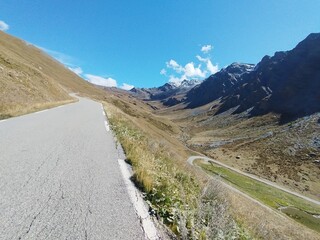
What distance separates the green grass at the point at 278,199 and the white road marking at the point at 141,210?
36.4 meters

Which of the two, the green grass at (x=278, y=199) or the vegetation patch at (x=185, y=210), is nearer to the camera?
the vegetation patch at (x=185, y=210)

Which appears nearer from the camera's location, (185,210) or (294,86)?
(185,210)

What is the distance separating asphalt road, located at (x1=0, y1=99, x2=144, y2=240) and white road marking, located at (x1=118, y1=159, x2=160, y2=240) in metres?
0.11

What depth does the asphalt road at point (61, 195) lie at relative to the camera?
4.07 m

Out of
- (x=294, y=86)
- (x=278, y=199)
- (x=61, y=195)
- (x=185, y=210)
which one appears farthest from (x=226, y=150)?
(x=61, y=195)

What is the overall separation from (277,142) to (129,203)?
100039 millimetres

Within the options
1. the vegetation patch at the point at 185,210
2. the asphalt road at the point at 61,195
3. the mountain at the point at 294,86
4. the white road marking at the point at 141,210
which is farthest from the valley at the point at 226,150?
the mountain at the point at 294,86

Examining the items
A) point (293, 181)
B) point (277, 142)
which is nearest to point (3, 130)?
point (293, 181)

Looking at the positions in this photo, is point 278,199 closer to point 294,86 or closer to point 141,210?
point 141,210

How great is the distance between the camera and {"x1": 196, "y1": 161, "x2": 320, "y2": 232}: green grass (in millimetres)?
42125

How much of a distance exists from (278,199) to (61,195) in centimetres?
4986

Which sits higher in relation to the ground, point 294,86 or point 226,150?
point 294,86

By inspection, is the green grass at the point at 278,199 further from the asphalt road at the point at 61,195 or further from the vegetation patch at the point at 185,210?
the vegetation patch at the point at 185,210

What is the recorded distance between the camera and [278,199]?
48.6m
